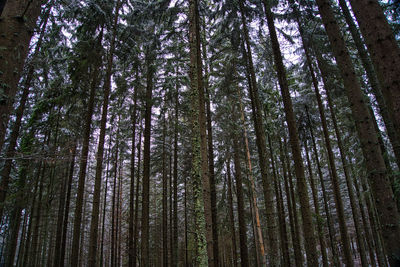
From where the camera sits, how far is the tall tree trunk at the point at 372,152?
3693mm

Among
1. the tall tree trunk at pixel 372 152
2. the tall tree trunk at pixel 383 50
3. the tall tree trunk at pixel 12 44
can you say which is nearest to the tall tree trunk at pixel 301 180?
the tall tree trunk at pixel 372 152

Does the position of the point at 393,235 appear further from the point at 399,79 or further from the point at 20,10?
the point at 20,10

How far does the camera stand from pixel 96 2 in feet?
31.7

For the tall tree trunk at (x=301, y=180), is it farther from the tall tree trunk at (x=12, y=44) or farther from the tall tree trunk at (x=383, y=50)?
the tall tree trunk at (x=12, y=44)

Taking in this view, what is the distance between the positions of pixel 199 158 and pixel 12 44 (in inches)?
212

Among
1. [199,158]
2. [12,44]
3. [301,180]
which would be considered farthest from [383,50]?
[199,158]

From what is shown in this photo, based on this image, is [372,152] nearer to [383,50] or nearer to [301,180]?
[383,50]

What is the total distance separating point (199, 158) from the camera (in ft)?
23.3

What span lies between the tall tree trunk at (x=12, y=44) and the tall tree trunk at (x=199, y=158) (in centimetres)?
515

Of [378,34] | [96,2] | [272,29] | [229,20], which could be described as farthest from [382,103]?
[96,2]

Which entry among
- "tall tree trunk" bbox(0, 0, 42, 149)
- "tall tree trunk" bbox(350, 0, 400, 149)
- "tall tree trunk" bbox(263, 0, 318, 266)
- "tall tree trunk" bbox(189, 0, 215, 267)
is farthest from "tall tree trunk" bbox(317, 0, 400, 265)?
"tall tree trunk" bbox(0, 0, 42, 149)

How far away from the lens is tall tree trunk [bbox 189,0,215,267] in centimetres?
649

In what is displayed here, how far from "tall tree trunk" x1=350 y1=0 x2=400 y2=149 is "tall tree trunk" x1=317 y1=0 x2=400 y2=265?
12 centimetres

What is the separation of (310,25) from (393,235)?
963 cm
